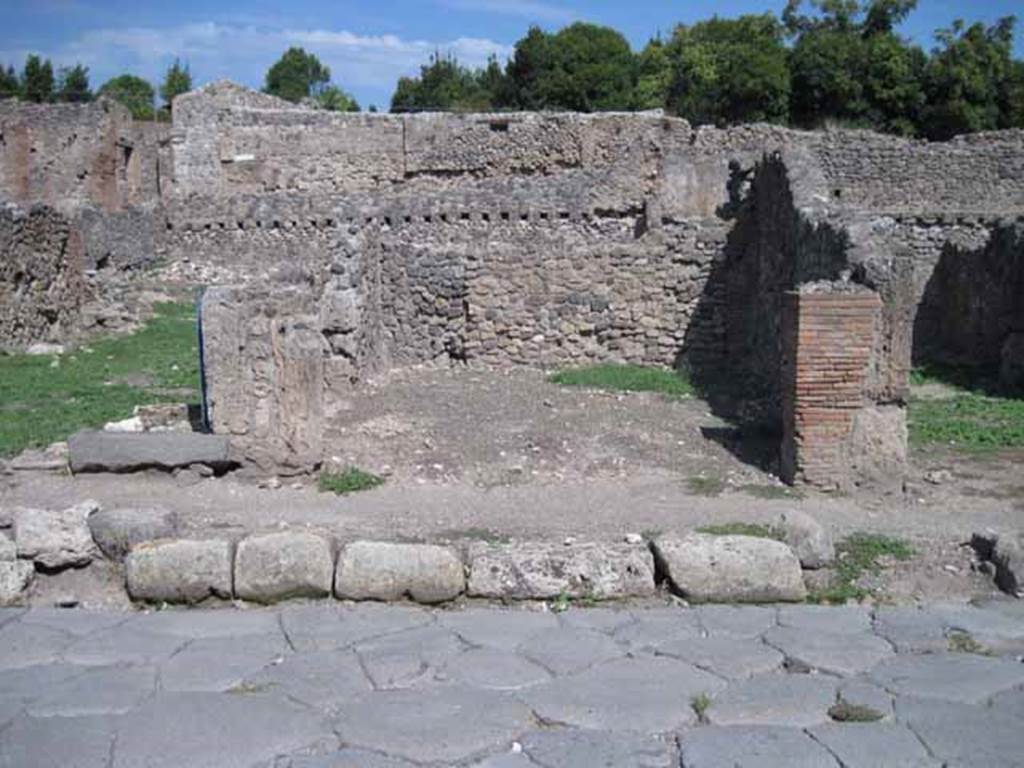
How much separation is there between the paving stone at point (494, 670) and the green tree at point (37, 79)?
49.6 m

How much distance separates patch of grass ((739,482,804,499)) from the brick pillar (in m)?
0.13

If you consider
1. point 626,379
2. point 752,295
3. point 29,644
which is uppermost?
point 752,295

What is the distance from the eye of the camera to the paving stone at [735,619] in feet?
15.3

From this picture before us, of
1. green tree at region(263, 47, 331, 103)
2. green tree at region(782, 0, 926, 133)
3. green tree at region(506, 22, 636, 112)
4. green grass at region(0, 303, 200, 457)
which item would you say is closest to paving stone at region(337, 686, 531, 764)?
green grass at region(0, 303, 200, 457)

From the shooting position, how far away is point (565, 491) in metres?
7.09

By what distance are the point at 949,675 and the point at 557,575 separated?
1710 mm

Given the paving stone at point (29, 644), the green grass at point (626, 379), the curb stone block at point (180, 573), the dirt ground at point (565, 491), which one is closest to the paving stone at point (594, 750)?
the curb stone block at point (180, 573)

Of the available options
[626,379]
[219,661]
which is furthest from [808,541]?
[626,379]

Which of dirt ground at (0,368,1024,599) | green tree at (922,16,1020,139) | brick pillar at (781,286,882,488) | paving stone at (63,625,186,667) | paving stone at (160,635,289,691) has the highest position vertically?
green tree at (922,16,1020,139)

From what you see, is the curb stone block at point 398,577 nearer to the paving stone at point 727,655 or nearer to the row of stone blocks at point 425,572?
the row of stone blocks at point 425,572

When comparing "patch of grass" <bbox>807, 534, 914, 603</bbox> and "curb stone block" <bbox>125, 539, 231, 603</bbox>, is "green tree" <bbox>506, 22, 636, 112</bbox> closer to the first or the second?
"patch of grass" <bbox>807, 534, 914, 603</bbox>

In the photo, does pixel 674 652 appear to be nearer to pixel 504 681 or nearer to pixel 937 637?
pixel 504 681

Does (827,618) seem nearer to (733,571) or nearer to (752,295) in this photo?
(733,571)

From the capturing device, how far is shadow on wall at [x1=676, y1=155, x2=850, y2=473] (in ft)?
30.6
